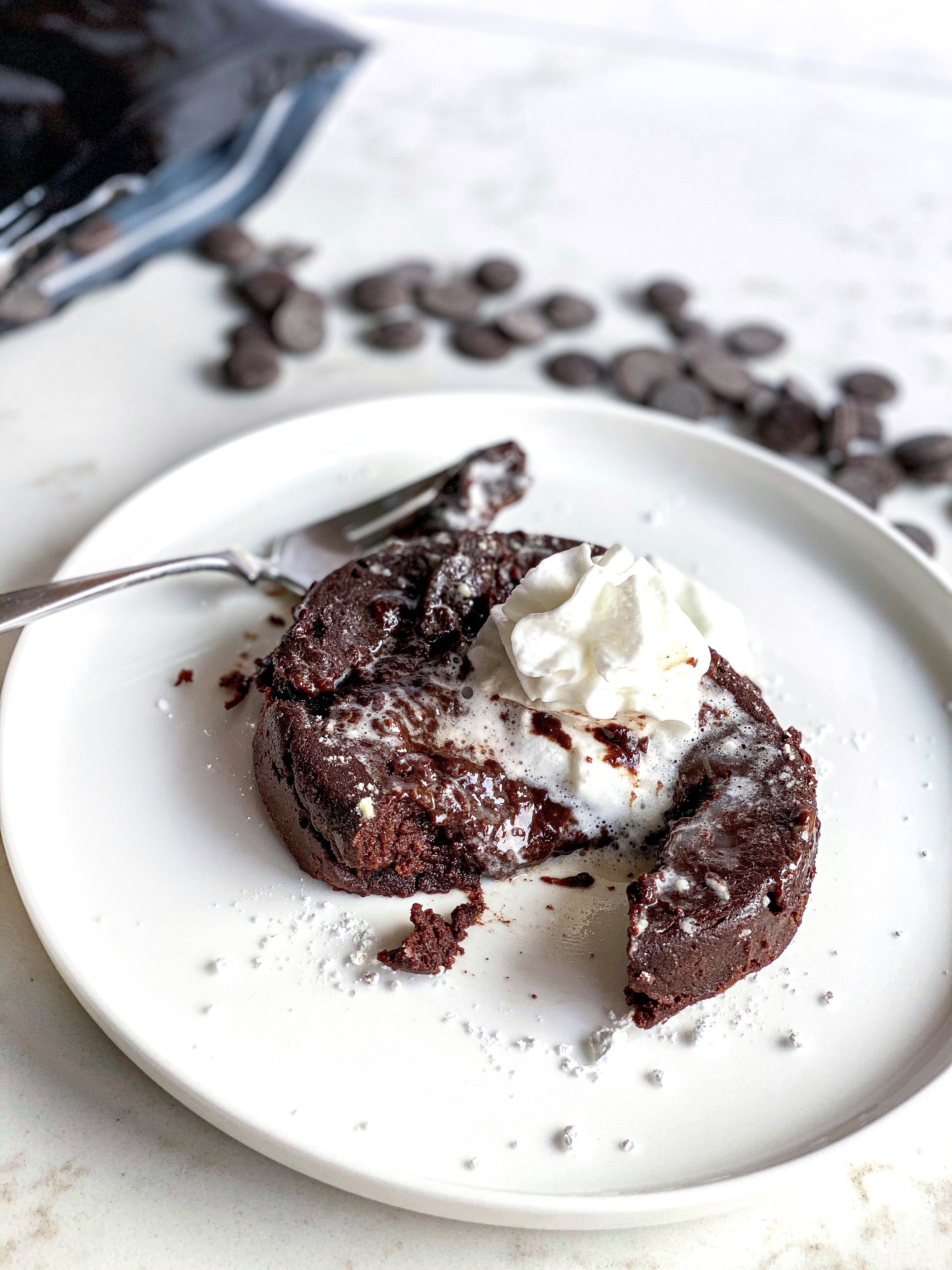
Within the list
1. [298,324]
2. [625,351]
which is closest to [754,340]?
[625,351]

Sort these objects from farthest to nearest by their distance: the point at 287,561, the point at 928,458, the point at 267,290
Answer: the point at 267,290 → the point at 928,458 → the point at 287,561

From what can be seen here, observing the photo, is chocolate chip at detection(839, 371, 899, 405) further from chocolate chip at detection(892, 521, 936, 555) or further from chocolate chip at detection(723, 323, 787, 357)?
chocolate chip at detection(892, 521, 936, 555)

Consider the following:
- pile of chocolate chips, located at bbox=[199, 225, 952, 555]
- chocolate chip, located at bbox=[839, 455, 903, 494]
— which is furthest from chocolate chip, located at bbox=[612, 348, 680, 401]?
chocolate chip, located at bbox=[839, 455, 903, 494]

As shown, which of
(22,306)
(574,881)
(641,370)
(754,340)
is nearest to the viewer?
(574,881)

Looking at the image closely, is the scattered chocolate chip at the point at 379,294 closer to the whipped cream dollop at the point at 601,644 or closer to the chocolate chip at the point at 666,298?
the chocolate chip at the point at 666,298

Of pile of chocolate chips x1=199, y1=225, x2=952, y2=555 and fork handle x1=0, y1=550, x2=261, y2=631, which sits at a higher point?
fork handle x1=0, y1=550, x2=261, y2=631

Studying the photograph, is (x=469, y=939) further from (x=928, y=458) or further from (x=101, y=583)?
(x=928, y=458)
